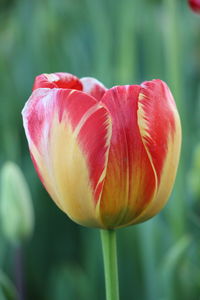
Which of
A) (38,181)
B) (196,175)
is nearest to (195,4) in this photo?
(196,175)

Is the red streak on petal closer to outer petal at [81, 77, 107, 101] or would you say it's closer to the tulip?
outer petal at [81, 77, 107, 101]

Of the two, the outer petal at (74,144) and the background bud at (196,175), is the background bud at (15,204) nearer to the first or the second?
the background bud at (196,175)

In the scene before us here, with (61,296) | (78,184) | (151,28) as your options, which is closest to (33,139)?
(78,184)

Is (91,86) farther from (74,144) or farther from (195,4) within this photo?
(195,4)

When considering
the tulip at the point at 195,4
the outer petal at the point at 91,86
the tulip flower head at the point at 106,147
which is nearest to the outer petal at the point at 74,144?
the tulip flower head at the point at 106,147

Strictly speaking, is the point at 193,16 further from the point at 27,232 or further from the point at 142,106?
the point at 142,106

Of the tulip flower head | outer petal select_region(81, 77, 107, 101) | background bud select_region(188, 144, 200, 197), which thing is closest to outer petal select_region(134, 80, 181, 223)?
the tulip flower head
